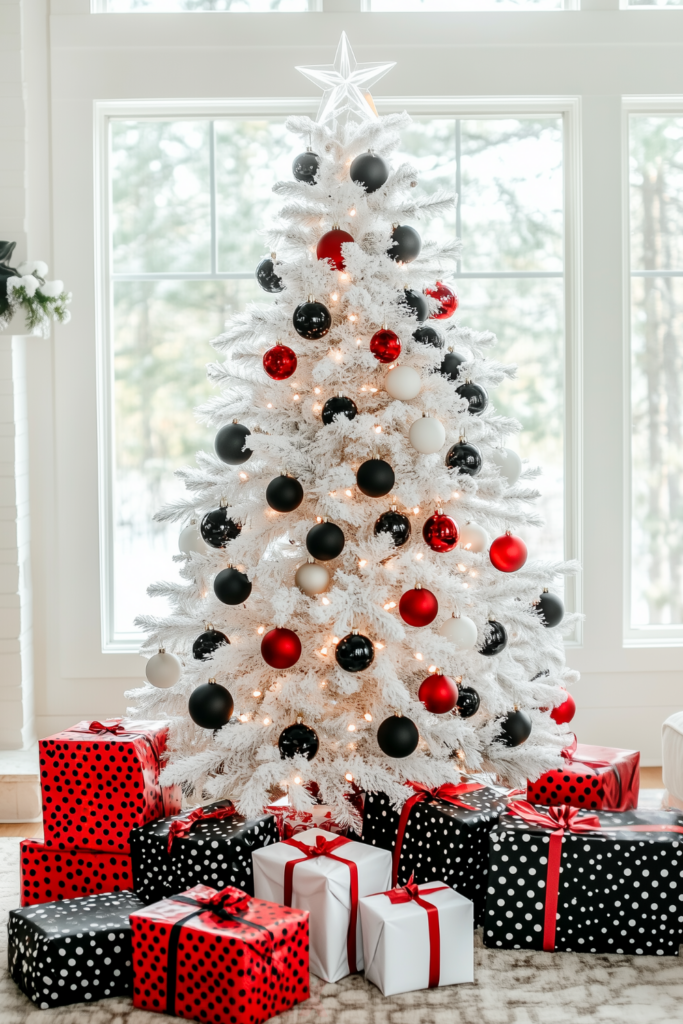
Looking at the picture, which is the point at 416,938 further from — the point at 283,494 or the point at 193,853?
the point at 283,494

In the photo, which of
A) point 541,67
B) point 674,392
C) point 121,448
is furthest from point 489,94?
point 121,448

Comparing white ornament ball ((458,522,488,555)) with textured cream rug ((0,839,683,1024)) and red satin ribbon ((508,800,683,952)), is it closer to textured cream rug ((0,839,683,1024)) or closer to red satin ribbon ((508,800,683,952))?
red satin ribbon ((508,800,683,952))

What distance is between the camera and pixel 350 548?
220 cm

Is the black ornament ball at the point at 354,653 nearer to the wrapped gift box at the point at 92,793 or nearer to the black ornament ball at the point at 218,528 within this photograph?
the black ornament ball at the point at 218,528

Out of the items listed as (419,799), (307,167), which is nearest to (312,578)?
(419,799)

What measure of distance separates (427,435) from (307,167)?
79 cm

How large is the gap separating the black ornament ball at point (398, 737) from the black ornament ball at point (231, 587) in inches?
18.2

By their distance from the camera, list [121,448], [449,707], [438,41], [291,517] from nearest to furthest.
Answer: [449,707]
[291,517]
[438,41]
[121,448]

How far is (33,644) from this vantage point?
334 cm

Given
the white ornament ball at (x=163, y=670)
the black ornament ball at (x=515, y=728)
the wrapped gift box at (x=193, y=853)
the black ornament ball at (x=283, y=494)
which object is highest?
the black ornament ball at (x=283, y=494)

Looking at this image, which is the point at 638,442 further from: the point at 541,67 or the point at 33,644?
the point at 33,644

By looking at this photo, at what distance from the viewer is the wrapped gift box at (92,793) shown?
218 centimetres

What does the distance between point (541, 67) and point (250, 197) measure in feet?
3.89

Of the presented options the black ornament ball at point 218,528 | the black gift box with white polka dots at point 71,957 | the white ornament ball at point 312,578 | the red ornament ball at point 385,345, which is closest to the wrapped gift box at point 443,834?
the white ornament ball at point 312,578
